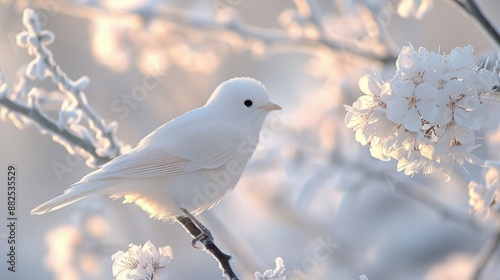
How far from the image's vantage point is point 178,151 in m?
1.80

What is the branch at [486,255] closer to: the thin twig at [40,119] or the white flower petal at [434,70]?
the white flower petal at [434,70]

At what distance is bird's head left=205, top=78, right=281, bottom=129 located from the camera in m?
1.94

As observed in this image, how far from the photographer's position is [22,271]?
414 centimetres

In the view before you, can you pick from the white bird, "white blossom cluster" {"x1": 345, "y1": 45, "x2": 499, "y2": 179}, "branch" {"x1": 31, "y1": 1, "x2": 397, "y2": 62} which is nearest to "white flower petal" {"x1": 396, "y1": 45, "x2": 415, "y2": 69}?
"white blossom cluster" {"x1": 345, "y1": 45, "x2": 499, "y2": 179}

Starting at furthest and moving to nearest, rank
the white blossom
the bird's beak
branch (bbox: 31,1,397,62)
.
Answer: branch (bbox: 31,1,397,62), the bird's beak, the white blossom

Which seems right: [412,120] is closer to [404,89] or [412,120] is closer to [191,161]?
[404,89]

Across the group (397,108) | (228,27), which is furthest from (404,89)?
(228,27)

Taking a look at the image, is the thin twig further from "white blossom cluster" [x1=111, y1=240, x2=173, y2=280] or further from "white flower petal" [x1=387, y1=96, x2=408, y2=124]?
"white flower petal" [x1=387, y1=96, x2=408, y2=124]

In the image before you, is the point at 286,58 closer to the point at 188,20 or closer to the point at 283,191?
the point at 283,191

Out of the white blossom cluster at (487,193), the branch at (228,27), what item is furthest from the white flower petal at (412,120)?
the branch at (228,27)

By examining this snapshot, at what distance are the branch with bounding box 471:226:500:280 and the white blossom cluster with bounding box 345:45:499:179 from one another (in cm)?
70

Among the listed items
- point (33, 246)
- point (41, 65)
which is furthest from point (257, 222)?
point (41, 65)

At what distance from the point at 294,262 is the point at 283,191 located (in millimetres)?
418

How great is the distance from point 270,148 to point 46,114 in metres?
1.59
